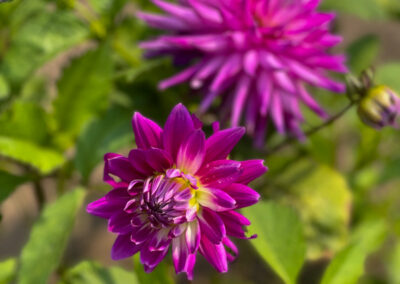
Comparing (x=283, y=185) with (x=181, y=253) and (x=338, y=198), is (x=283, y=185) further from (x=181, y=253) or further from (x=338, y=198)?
(x=181, y=253)

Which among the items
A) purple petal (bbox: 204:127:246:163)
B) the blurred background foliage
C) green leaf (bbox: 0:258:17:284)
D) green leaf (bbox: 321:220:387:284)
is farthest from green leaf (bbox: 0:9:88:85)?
green leaf (bbox: 321:220:387:284)

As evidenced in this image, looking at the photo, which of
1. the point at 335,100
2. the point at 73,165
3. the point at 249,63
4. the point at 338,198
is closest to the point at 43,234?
the point at 73,165

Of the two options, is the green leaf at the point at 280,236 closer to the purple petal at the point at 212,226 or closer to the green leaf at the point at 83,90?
the purple petal at the point at 212,226

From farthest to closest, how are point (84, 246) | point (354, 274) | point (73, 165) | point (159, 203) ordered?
point (84, 246)
point (73, 165)
point (354, 274)
point (159, 203)

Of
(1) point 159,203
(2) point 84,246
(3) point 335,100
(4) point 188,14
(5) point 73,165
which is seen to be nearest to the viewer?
(1) point 159,203

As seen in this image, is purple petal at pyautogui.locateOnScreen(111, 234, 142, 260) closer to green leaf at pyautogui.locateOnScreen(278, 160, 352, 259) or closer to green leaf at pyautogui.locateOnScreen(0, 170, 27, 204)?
green leaf at pyautogui.locateOnScreen(0, 170, 27, 204)

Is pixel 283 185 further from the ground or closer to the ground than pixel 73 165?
closer to the ground

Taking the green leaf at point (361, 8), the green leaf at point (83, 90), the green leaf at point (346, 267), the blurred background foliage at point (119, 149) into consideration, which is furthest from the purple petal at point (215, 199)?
the green leaf at point (361, 8)
